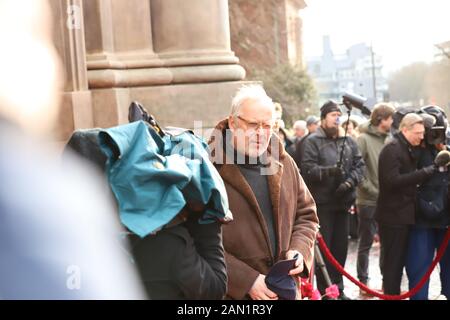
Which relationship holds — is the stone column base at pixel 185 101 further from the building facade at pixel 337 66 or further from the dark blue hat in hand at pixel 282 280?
the building facade at pixel 337 66

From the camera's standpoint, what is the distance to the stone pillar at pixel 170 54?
6676mm

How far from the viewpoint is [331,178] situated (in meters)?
9.38

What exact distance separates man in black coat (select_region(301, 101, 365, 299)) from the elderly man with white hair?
4667mm

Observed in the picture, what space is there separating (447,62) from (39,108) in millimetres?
12554

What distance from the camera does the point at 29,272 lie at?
248 cm

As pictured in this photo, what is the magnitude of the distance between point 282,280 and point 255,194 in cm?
44

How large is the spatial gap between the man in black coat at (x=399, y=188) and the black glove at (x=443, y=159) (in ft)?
0.32

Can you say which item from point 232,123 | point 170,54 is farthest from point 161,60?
point 232,123

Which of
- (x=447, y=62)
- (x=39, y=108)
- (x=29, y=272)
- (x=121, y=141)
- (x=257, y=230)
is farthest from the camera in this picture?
(x=447, y=62)

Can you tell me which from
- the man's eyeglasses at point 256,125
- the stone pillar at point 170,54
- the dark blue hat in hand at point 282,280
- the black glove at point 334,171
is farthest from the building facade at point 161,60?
the black glove at point 334,171

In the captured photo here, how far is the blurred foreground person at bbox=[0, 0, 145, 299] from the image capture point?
2.45 meters

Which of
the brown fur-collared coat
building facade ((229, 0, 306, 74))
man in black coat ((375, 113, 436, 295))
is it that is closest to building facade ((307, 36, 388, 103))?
building facade ((229, 0, 306, 74))
